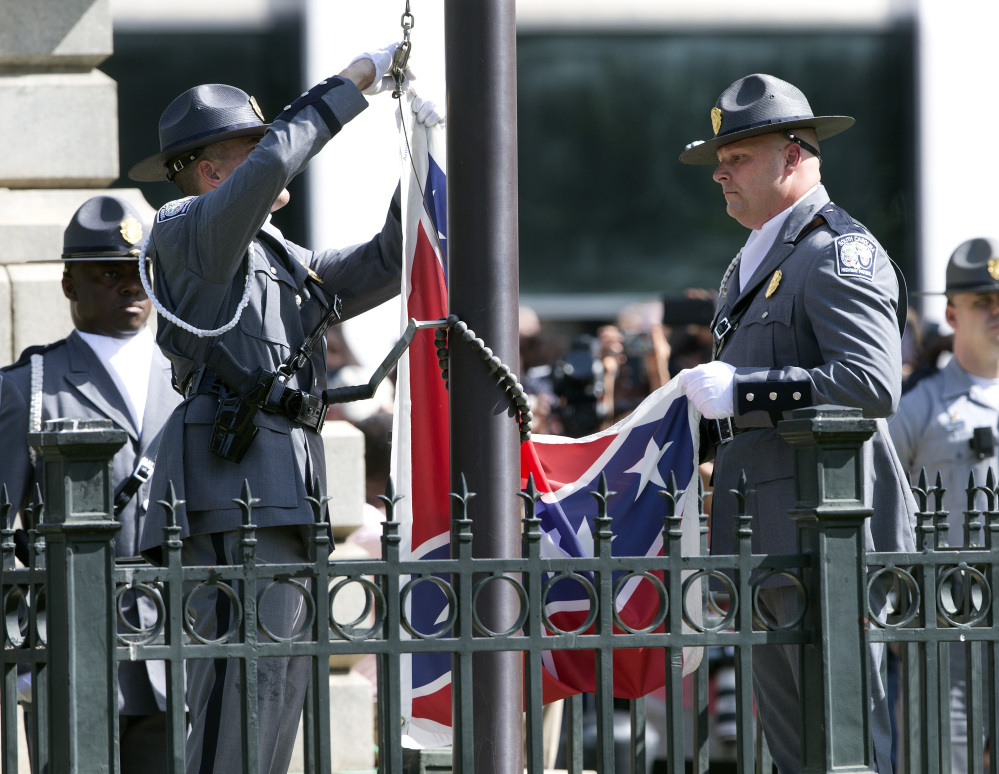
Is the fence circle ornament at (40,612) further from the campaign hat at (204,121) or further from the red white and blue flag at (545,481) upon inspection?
the campaign hat at (204,121)

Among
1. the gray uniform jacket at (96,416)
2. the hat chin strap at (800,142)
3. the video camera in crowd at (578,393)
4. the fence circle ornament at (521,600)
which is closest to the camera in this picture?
the fence circle ornament at (521,600)

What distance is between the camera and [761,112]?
3.64 m

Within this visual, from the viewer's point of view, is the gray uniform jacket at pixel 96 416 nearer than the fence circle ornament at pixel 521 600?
No

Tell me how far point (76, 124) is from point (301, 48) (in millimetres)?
4589

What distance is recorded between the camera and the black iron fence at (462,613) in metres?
2.67

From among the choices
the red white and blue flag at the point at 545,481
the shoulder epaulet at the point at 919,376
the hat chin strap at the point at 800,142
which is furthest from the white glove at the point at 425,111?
the shoulder epaulet at the point at 919,376

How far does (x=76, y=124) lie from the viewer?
527 centimetres

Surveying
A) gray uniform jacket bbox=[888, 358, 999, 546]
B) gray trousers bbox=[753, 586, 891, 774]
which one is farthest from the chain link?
gray uniform jacket bbox=[888, 358, 999, 546]

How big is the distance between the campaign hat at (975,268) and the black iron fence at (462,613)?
2.97 m

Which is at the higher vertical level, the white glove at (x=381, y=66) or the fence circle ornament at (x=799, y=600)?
the white glove at (x=381, y=66)

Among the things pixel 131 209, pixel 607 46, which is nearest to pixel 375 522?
pixel 131 209

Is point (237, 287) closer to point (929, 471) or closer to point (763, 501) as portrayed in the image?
point (763, 501)

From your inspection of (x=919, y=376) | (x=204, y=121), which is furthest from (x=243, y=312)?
(x=919, y=376)

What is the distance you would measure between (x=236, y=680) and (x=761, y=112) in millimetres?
1898
